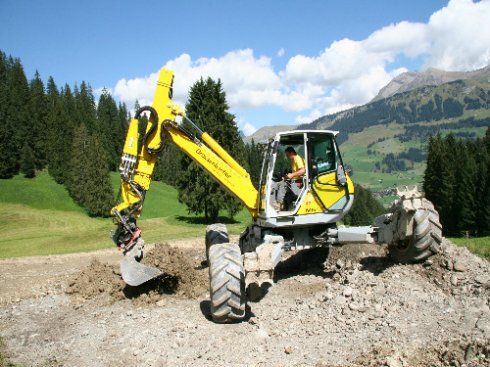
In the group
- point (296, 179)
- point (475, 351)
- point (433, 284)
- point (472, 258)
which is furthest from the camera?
point (296, 179)

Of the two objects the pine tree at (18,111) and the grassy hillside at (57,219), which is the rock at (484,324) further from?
the pine tree at (18,111)

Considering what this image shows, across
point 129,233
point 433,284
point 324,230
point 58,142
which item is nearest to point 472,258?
point 433,284

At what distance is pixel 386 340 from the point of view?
20.1 feet

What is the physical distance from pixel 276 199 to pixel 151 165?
2794 millimetres

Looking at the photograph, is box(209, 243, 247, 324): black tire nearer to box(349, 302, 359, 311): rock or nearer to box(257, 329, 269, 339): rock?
box(257, 329, 269, 339): rock

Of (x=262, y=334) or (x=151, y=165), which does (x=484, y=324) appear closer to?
(x=262, y=334)

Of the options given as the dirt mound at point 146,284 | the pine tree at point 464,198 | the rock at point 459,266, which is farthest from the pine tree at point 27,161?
the rock at point 459,266

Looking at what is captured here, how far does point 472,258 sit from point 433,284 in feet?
4.25

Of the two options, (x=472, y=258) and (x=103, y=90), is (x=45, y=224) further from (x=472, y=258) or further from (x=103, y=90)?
(x=103, y=90)

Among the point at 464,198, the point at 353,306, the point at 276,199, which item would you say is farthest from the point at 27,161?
the point at 353,306

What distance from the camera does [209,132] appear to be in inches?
1268

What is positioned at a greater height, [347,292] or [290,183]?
[290,183]

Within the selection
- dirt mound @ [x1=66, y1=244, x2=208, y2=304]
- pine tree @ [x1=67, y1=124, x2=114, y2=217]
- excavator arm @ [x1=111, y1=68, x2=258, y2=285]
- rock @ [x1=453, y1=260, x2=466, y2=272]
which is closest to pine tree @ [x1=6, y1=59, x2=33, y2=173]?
pine tree @ [x1=67, y1=124, x2=114, y2=217]

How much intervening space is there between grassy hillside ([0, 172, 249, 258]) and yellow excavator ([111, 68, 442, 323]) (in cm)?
1742
